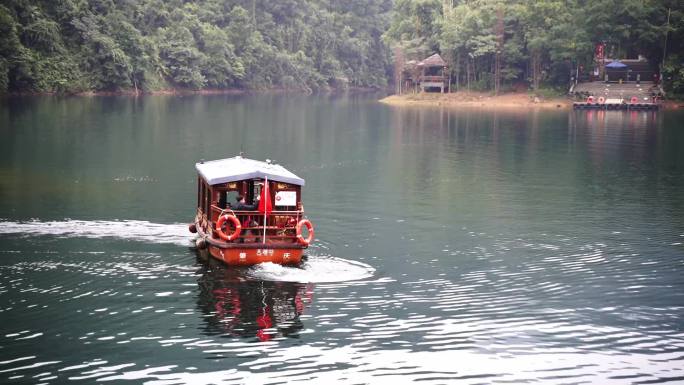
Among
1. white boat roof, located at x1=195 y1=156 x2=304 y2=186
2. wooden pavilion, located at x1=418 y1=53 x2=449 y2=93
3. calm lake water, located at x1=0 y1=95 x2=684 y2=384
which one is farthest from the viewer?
wooden pavilion, located at x1=418 y1=53 x2=449 y2=93

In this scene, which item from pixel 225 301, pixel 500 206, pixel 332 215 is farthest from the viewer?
pixel 500 206

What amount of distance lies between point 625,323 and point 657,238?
10.1 meters

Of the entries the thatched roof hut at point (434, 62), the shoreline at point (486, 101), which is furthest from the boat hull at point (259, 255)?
the thatched roof hut at point (434, 62)

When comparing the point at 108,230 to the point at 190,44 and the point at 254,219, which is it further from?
the point at 190,44

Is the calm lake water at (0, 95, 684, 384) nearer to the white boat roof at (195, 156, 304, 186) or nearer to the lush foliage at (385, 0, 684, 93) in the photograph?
the white boat roof at (195, 156, 304, 186)

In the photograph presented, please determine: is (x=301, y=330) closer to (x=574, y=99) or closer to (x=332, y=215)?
(x=332, y=215)

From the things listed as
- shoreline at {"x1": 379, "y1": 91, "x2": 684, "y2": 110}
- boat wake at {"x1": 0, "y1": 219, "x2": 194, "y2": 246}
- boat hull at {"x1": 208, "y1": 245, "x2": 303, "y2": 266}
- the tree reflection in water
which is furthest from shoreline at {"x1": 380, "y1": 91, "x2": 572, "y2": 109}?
the tree reflection in water

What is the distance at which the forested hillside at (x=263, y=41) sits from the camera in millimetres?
98312

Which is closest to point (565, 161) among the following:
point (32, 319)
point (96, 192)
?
point (96, 192)

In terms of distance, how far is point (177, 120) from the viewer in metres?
77.7

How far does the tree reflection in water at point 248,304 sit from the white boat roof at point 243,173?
252 centimetres

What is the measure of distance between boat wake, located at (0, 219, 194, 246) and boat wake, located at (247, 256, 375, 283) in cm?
450

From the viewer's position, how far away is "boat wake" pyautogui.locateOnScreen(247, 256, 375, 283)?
925 inches

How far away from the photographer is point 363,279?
942 inches
